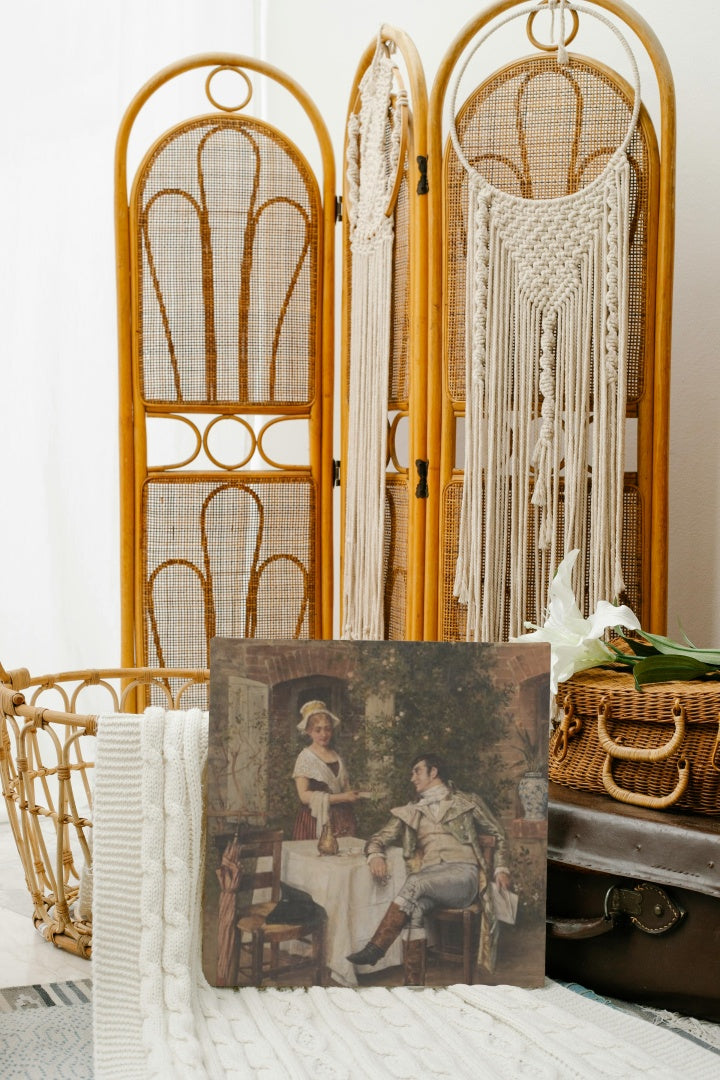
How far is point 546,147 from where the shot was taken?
4.02ft

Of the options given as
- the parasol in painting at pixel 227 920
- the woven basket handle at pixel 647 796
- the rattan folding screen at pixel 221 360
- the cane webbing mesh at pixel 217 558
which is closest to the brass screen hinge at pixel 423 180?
the rattan folding screen at pixel 221 360

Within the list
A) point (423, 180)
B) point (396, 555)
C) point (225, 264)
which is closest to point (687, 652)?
point (396, 555)

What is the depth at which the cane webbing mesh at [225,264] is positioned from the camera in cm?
146

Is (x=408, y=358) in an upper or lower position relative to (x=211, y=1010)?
upper

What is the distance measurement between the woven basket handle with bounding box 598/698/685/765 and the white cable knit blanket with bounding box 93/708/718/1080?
7.3 inches

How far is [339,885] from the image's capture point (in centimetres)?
76

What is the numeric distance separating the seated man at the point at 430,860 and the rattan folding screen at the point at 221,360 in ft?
2.51

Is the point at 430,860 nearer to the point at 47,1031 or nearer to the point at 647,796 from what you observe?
the point at 647,796

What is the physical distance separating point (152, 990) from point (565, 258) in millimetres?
860

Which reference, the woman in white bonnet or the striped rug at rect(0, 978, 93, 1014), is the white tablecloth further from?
the striped rug at rect(0, 978, 93, 1014)

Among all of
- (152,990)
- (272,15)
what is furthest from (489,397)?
(272,15)

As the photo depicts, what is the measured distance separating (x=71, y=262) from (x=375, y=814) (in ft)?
4.52

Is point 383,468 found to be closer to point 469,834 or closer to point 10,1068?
point 469,834

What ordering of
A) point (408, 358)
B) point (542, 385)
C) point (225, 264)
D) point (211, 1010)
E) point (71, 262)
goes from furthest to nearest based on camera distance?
point (71, 262)
point (225, 264)
point (408, 358)
point (542, 385)
point (211, 1010)
